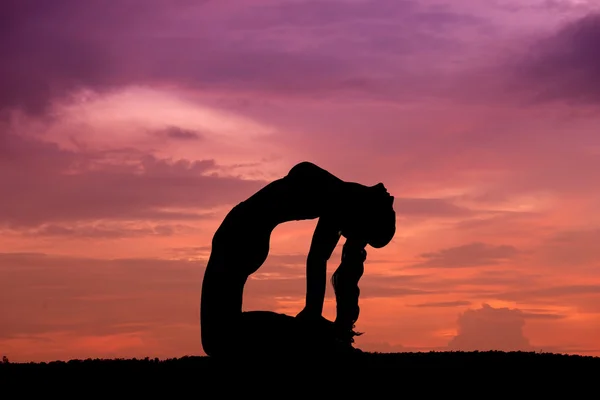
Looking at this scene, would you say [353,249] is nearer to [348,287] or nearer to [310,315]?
[348,287]

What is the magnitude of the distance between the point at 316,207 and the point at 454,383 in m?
4.00

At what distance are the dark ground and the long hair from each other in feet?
2.27

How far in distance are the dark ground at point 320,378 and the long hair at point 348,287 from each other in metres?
0.69

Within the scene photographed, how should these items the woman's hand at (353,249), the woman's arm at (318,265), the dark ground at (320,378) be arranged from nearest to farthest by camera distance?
1. the woman's arm at (318,265)
2. the dark ground at (320,378)
3. the woman's hand at (353,249)

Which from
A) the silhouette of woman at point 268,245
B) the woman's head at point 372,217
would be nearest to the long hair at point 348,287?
the silhouette of woman at point 268,245

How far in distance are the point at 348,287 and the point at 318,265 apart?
126cm

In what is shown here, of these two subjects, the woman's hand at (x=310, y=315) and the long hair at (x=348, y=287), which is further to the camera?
the long hair at (x=348, y=287)

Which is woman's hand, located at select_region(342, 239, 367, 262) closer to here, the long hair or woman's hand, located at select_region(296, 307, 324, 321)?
the long hair

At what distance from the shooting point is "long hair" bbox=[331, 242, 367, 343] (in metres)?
15.7

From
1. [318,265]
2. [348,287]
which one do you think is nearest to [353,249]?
[348,287]

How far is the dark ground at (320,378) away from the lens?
15.0 metres

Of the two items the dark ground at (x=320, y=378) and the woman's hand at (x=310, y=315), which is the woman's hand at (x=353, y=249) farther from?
the dark ground at (x=320, y=378)

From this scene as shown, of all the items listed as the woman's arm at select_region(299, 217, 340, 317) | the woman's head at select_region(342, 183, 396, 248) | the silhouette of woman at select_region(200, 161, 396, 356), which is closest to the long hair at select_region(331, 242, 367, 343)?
the silhouette of woman at select_region(200, 161, 396, 356)

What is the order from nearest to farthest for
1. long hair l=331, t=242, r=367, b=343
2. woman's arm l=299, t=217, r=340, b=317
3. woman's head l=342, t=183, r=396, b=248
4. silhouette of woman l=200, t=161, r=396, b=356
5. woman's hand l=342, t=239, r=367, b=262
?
woman's arm l=299, t=217, r=340, b=317 → silhouette of woman l=200, t=161, r=396, b=356 → woman's head l=342, t=183, r=396, b=248 → long hair l=331, t=242, r=367, b=343 → woman's hand l=342, t=239, r=367, b=262
